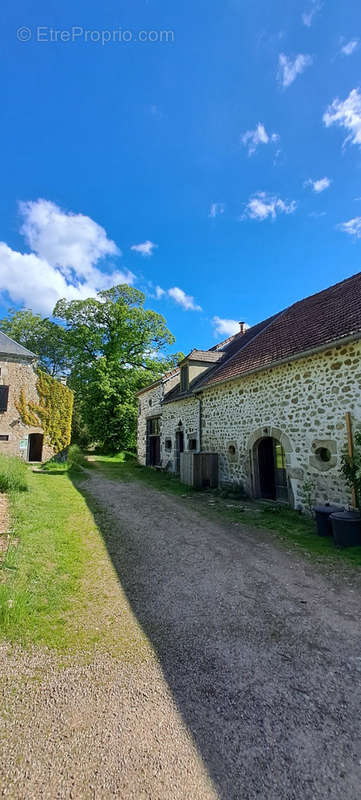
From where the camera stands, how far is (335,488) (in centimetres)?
656

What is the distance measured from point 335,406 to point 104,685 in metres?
6.13

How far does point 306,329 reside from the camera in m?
8.76

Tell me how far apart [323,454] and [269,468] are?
2.69 meters

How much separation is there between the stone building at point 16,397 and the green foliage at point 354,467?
13.6 meters

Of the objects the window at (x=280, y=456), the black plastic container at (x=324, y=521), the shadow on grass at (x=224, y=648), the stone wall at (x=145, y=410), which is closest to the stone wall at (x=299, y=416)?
the window at (x=280, y=456)

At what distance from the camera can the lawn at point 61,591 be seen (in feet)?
9.39

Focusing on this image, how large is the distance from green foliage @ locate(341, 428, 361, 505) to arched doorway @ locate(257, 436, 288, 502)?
2739mm

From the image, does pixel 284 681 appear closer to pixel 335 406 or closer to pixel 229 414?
pixel 335 406

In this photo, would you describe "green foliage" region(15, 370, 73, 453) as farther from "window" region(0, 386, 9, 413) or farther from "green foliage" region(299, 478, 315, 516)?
"green foliage" region(299, 478, 315, 516)

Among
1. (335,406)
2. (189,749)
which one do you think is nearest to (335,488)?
(335,406)

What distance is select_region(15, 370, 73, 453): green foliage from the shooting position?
50.5 ft

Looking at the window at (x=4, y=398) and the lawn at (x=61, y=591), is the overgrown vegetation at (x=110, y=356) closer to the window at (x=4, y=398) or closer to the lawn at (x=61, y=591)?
the window at (x=4, y=398)

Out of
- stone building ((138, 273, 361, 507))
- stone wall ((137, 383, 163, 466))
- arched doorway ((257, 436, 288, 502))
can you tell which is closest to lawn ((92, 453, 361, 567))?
stone building ((138, 273, 361, 507))

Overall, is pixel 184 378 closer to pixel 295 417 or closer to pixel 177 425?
pixel 177 425
